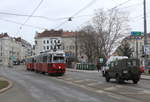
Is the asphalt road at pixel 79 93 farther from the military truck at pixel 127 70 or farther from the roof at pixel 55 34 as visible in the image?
the roof at pixel 55 34

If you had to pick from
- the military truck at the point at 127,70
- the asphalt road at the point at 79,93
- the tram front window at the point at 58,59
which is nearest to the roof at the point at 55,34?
the tram front window at the point at 58,59

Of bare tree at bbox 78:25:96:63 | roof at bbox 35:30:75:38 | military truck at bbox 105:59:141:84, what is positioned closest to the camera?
military truck at bbox 105:59:141:84

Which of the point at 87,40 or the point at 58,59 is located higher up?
the point at 87,40

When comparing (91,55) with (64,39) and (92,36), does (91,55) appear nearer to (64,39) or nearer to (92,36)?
(92,36)

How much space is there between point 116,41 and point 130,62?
48791 mm

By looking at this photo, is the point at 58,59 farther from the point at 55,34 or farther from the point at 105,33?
the point at 55,34

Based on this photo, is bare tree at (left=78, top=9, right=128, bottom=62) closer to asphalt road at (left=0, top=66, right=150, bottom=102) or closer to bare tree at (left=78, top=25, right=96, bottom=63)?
bare tree at (left=78, top=25, right=96, bottom=63)

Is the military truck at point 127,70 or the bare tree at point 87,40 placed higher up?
the bare tree at point 87,40

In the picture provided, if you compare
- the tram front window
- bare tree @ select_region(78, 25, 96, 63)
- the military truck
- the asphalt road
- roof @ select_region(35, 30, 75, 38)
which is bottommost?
the asphalt road

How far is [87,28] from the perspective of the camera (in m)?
82.0

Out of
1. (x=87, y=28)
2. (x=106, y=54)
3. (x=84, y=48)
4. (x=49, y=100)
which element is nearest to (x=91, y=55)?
(x=84, y=48)

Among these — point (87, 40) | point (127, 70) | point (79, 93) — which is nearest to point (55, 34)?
point (87, 40)

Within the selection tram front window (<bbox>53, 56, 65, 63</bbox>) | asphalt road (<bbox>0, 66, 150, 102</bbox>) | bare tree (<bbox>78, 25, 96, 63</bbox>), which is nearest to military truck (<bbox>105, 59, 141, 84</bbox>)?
asphalt road (<bbox>0, 66, 150, 102</bbox>)

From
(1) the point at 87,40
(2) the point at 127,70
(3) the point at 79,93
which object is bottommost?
(3) the point at 79,93
